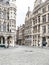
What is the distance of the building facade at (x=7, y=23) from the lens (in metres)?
52.7

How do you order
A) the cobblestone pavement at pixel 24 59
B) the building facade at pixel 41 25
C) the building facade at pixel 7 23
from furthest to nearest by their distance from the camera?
the building facade at pixel 41 25, the building facade at pixel 7 23, the cobblestone pavement at pixel 24 59

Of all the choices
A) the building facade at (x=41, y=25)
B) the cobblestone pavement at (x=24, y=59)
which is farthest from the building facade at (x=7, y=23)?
the cobblestone pavement at (x=24, y=59)

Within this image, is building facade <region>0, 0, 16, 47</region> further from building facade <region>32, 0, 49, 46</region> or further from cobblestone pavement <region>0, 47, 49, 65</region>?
cobblestone pavement <region>0, 47, 49, 65</region>

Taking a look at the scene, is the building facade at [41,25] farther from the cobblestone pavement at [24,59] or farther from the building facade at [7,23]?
the cobblestone pavement at [24,59]

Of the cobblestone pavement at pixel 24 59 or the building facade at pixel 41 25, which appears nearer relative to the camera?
the cobblestone pavement at pixel 24 59

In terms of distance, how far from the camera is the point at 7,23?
54.2 m

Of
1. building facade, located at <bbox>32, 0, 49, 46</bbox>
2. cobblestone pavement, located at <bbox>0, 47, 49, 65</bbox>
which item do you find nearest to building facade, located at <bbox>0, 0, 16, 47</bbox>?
building facade, located at <bbox>32, 0, 49, 46</bbox>

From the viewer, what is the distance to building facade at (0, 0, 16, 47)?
5269 centimetres

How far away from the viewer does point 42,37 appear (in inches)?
2554

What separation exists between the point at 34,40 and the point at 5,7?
2380 centimetres

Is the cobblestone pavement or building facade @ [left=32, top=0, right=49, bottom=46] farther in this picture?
building facade @ [left=32, top=0, right=49, bottom=46]

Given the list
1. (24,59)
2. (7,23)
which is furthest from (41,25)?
(24,59)

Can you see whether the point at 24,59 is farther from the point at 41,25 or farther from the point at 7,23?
the point at 41,25

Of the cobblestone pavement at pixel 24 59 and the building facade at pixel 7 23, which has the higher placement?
the building facade at pixel 7 23
